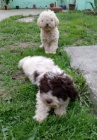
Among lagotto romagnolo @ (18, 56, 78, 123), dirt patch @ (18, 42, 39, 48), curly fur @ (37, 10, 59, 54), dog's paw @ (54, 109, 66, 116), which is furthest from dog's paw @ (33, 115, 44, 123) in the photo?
dirt patch @ (18, 42, 39, 48)

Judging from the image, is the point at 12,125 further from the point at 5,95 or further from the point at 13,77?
the point at 13,77

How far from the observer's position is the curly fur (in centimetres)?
520

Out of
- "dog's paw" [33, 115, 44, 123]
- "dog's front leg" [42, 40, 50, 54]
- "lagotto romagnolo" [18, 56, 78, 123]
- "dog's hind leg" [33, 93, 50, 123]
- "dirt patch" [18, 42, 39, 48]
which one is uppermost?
"lagotto romagnolo" [18, 56, 78, 123]

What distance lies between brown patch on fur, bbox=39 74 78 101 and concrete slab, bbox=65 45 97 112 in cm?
55

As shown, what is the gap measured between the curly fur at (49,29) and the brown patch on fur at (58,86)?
258 cm

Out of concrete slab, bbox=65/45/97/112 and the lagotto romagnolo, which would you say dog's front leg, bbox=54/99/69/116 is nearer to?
the lagotto romagnolo

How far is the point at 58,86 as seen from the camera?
2.68 metres

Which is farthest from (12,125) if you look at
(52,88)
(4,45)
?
(4,45)

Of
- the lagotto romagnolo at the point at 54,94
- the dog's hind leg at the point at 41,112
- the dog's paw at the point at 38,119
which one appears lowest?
the dog's paw at the point at 38,119

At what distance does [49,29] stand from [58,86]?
287cm

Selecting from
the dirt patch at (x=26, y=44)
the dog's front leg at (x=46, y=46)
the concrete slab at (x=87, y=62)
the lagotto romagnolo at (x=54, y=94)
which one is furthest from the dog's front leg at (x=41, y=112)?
the dirt patch at (x=26, y=44)

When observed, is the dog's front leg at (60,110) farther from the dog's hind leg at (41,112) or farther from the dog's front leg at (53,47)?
the dog's front leg at (53,47)

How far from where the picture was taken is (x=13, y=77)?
13.4 ft

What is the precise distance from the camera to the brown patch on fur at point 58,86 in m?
2.67
